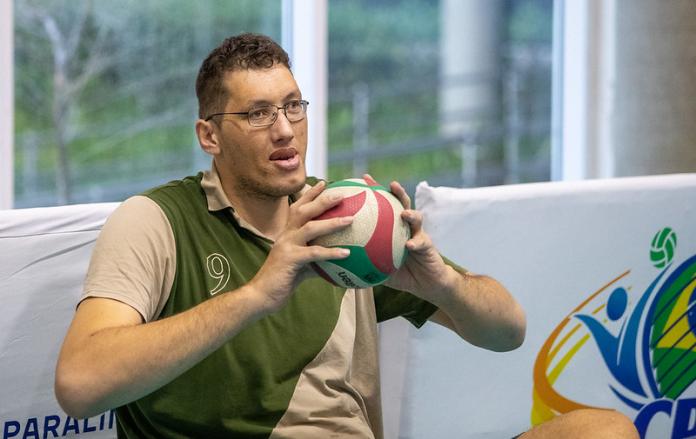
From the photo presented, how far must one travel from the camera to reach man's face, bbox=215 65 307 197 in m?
2.33

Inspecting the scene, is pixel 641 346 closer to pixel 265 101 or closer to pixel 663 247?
pixel 663 247

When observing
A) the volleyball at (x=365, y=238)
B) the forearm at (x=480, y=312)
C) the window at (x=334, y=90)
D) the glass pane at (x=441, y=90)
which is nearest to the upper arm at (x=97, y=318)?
the volleyball at (x=365, y=238)

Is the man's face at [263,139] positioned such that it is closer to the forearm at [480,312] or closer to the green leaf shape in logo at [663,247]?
the forearm at [480,312]

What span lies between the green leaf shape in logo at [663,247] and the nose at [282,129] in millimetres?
1450

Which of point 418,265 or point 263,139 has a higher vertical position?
point 263,139

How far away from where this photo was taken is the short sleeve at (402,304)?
8.15 feet

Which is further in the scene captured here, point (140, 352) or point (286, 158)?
point (286, 158)

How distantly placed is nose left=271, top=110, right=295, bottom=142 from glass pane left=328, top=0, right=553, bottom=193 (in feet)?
8.08

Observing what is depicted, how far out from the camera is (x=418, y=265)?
220 cm

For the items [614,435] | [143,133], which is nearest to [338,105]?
[143,133]

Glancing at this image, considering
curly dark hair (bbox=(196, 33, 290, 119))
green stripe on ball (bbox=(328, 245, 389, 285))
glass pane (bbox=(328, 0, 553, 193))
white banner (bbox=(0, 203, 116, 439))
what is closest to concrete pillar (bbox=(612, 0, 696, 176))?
glass pane (bbox=(328, 0, 553, 193))

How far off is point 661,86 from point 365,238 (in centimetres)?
327

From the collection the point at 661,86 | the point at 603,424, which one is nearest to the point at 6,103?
the point at 603,424

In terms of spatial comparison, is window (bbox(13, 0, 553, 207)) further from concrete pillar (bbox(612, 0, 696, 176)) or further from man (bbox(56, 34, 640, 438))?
man (bbox(56, 34, 640, 438))
